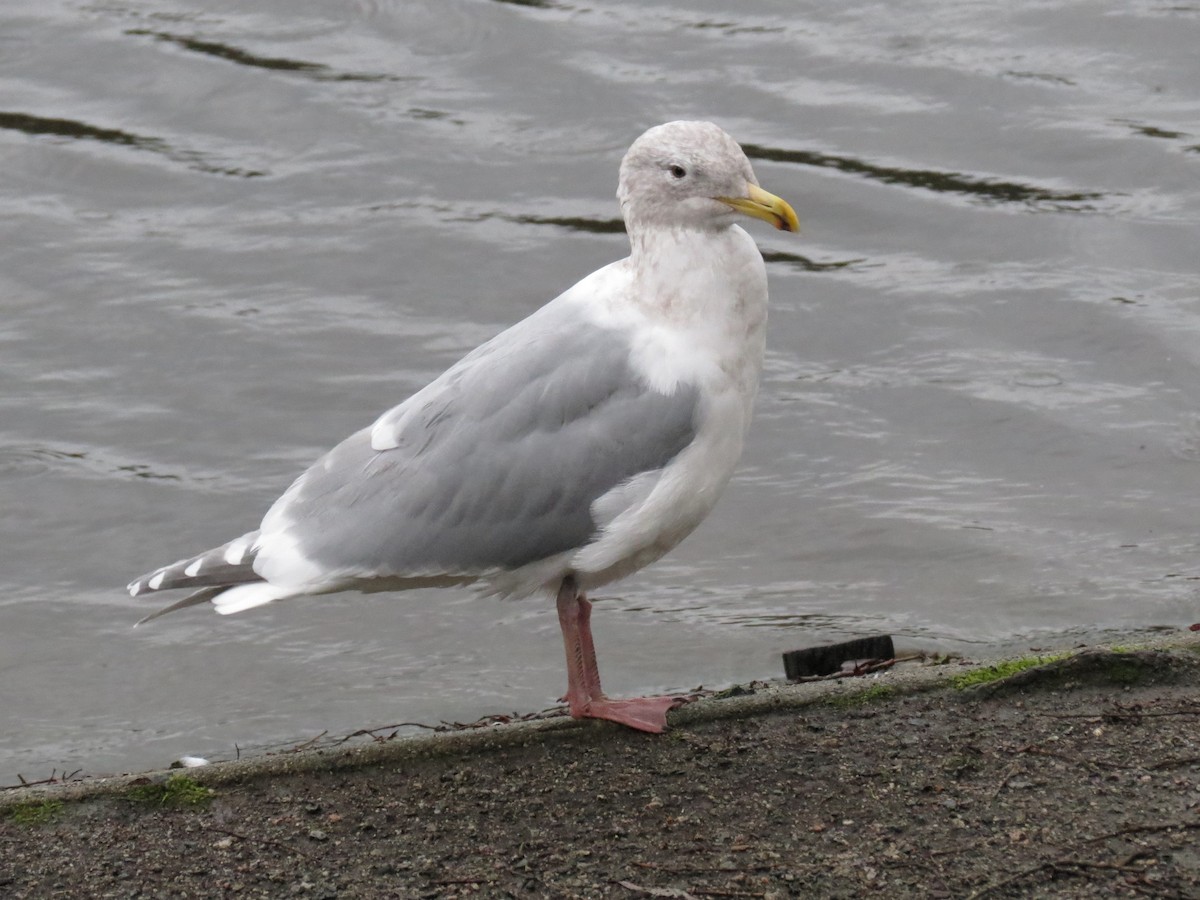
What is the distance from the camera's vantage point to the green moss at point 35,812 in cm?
407

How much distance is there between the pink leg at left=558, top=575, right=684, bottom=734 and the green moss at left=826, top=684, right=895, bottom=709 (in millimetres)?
436

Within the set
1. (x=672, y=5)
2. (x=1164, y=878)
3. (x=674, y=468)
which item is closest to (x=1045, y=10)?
(x=672, y=5)

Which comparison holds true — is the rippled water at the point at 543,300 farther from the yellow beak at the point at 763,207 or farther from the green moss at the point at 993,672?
the yellow beak at the point at 763,207

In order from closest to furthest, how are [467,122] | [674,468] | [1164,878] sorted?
1. [1164,878]
2. [674,468]
3. [467,122]

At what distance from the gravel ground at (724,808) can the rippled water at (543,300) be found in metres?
1.86

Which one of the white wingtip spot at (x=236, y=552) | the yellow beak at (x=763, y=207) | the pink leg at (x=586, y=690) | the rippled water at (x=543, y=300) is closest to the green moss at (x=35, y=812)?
the white wingtip spot at (x=236, y=552)

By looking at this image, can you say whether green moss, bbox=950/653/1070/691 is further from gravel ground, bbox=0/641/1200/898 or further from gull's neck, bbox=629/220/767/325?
gull's neck, bbox=629/220/767/325

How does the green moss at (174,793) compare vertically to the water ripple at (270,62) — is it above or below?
below

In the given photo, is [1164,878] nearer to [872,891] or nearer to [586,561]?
[872,891]

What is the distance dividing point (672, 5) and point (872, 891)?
9437mm

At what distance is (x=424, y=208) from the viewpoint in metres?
9.88

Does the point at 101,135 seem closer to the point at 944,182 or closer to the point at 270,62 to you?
the point at 270,62

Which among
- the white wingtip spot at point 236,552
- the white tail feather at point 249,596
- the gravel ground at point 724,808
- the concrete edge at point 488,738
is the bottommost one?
the gravel ground at point 724,808

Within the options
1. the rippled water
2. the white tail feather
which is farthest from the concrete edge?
the rippled water
